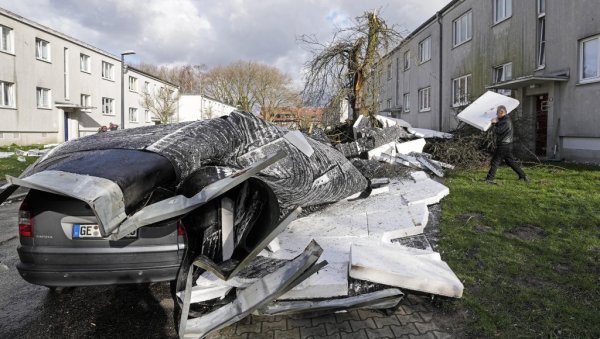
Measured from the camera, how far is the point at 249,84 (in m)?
49.8

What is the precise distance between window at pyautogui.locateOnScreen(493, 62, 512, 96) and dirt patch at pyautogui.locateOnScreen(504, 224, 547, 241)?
35.2 ft

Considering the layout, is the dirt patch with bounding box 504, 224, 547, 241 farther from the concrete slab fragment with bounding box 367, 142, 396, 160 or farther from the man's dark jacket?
the concrete slab fragment with bounding box 367, 142, 396, 160

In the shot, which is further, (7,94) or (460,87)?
(7,94)

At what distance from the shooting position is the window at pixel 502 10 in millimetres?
14900

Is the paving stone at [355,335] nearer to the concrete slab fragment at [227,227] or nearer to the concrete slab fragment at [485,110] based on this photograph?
the concrete slab fragment at [227,227]

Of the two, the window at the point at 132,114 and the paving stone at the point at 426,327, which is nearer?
the paving stone at the point at 426,327

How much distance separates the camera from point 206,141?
354 cm

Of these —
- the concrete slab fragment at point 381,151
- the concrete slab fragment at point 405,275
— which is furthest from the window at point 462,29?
the concrete slab fragment at point 405,275

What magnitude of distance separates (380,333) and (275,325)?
813mm

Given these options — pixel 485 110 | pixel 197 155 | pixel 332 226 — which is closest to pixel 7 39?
pixel 485 110

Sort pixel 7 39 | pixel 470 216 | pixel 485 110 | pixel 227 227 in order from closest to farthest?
pixel 227 227, pixel 470 216, pixel 485 110, pixel 7 39

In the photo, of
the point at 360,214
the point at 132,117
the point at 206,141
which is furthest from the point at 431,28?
the point at 132,117

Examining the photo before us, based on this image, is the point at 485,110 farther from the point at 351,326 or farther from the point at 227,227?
the point at 227,227

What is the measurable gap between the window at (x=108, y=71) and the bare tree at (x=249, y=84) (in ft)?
41.4
